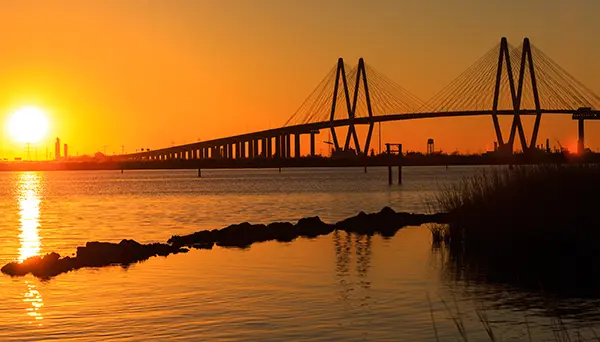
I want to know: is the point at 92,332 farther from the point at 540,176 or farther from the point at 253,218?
the point at 253,218

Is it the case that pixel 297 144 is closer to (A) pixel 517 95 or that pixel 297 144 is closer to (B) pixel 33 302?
(A) pixel 517 95

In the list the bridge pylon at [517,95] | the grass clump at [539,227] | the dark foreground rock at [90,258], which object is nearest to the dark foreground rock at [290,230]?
the dark foreground rock at [90,258]

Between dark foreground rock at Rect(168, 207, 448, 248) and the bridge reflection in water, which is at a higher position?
dark foreground rock at Rect(168, 207, 448, 248)

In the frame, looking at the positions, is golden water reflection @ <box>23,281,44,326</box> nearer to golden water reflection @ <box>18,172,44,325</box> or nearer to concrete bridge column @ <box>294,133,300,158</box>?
golden water reflection @ <box>18,172,44,325</box>

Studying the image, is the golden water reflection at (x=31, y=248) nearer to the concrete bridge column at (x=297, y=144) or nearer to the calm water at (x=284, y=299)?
the calm water at (x=284, y=299)

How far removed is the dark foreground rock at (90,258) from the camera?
85.0 ft

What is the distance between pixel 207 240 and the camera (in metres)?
34.6

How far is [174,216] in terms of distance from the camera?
5553cm

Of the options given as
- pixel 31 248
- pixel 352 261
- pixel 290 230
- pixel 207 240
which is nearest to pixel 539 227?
pixel 352 261

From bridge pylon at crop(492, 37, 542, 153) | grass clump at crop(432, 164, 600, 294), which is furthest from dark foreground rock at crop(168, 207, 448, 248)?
bridge pylon at crop(492, 37, 542, 153)

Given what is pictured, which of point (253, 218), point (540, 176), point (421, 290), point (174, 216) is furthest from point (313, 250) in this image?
point (174, 216)

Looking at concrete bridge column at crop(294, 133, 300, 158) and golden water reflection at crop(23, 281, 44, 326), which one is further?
concrete bridge column at crop(294, 133, 300, 158)

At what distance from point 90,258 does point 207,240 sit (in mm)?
7341

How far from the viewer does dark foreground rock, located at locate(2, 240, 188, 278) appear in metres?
25.9
